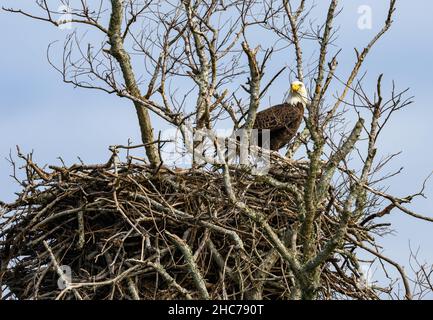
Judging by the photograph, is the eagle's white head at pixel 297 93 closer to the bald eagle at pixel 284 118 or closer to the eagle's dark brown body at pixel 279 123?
the bald eagle at pixel 284 118

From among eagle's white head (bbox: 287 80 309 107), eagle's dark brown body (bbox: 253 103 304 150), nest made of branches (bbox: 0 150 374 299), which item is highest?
eagle's white head (bbox: 287 80 309 107)

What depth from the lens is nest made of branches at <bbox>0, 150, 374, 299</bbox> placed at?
8.87m

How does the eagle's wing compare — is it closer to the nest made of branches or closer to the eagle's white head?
the eagle's white head

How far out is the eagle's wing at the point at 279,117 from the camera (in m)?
11.3

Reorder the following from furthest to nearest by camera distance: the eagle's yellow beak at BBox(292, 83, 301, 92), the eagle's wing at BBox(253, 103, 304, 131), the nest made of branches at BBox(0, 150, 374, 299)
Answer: the eagle's yellow beak at BBox(292, 83, 301, 92)
the eagle's wing at BBox(253, 103, 304, 131)
the nest made of branches at BBox(0, 150, 374, 299)

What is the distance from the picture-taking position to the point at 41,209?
30.7 ft

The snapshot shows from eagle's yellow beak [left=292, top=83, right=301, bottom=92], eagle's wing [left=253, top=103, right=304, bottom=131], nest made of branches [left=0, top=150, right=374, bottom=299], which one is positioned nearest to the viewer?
nest made of branches [left=0, top=150, right=374, bottom=299]

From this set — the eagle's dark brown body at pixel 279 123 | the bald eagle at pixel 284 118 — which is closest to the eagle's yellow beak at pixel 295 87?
the bald eagle at pixel 284 118

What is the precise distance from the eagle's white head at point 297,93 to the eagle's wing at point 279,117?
0.07 metres

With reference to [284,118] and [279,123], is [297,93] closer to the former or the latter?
[284,118]

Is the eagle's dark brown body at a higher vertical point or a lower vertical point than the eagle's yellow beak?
lower

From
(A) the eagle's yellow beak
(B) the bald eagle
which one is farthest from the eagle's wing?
(A) the eagle's yellow beak

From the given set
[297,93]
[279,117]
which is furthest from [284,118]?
[297,93]
